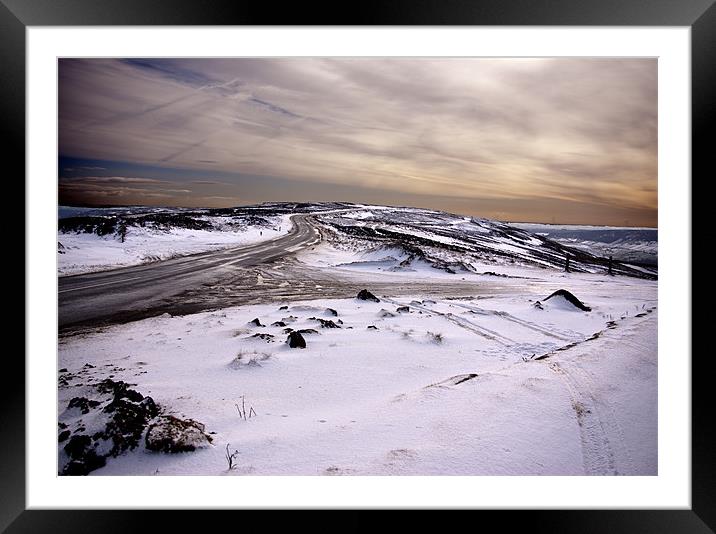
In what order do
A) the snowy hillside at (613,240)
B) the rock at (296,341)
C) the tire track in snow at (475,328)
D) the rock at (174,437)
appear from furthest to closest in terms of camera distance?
the snowy hillside at (613,240)
the tire track in snow at (475,328)
the rock at (296,341)
the rock at (174,437)

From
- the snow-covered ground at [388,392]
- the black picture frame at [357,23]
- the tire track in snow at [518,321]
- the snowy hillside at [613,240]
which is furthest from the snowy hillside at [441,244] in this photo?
the black picture frame at [357,23]

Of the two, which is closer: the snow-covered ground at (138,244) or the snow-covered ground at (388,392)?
the snow-covered ground at (388,392)

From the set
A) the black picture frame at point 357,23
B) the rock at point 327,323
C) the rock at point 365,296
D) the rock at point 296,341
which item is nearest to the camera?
the black picture frame at point 357,23

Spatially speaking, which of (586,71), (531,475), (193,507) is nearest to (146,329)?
(193,507)

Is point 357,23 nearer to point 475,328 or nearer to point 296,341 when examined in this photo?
point 296,341

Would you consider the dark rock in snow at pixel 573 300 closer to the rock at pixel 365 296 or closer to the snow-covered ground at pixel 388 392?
the snow-covered ground at pixel 388 392

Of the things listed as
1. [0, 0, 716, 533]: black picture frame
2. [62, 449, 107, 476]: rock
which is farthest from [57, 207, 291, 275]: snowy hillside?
[62, 449, 107, 476]: rock

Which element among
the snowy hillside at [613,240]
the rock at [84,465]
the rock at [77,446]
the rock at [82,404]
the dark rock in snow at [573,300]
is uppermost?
the snowy hillside at [613,240]
